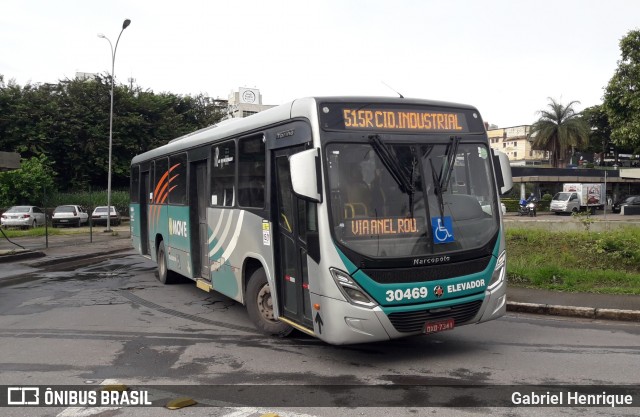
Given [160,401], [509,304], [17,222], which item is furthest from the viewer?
[17,222]

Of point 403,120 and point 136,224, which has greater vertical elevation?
point 403,120

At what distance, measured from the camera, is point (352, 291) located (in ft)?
19.7

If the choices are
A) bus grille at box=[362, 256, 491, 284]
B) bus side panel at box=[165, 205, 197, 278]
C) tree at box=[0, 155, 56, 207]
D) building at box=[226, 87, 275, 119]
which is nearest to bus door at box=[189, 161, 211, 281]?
bus side panel at box=[165, 205, 197, 278]

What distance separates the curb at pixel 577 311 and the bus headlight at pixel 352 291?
15.4 feet

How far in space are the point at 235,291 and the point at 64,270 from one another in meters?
9.82

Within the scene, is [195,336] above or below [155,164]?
below

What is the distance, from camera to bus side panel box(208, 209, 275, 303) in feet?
24.4

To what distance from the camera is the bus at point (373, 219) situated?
6.04m

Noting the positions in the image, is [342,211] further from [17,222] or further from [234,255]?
[17,222]

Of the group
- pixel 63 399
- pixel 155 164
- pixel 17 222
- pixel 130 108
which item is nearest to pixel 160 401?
pixel 63 399

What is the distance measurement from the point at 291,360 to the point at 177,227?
5.39 metres

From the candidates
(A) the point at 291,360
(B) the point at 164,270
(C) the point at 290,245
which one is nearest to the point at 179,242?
(B) the point at 164,270

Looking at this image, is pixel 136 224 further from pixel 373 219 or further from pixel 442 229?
pixel 442 229

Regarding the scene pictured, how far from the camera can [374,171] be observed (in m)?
6.30
